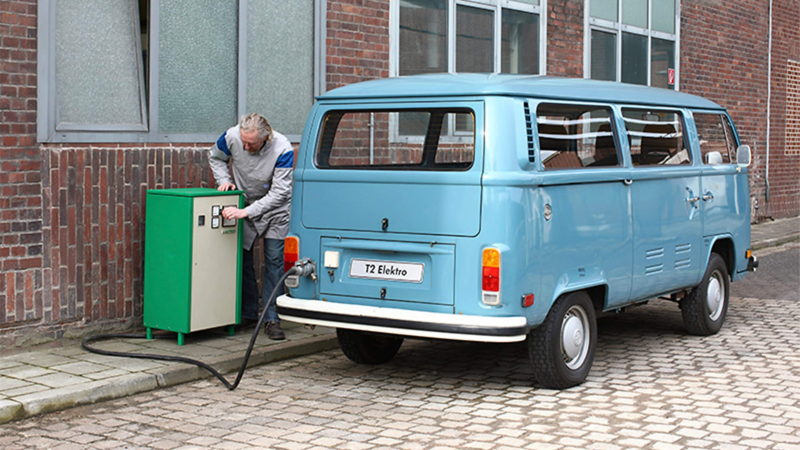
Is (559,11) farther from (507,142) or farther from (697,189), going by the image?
(507,142)

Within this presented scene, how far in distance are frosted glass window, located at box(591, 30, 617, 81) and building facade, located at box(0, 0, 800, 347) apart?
2.37 metres

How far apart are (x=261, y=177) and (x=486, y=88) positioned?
250 centimetres

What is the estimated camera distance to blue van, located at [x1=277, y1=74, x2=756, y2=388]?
596cm

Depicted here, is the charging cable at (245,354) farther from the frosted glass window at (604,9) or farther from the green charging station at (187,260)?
the frosted glass window at (604,9)

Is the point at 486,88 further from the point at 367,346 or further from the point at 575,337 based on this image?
the point at 367,346

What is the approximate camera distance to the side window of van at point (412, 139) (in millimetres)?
6496

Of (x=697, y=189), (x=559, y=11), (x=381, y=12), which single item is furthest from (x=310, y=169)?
(x=559, y=11)

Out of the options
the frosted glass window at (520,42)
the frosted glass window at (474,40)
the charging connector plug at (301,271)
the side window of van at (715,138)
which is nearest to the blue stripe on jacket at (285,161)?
the charging connector plug at (301,271)

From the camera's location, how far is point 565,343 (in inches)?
255

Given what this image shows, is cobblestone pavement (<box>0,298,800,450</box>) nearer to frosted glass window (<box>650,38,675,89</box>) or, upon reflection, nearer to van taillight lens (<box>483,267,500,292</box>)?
van taillight lens (<box>483,267,500,292</box>)

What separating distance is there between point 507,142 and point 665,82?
11.1 meters

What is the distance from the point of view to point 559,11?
13.7 meters

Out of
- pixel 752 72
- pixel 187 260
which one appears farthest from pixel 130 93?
pixel 752 72

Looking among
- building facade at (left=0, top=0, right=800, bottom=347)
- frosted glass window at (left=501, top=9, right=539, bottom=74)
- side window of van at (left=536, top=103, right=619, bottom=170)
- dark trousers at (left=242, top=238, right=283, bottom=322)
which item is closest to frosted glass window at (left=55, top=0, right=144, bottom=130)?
building facade at (left=0, top=0, right=800, bottom=347)
